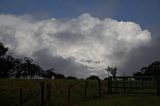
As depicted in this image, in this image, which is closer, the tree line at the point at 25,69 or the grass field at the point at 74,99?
the grass field at the point at 74,99

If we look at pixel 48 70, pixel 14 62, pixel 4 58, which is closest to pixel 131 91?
pixel 4 58

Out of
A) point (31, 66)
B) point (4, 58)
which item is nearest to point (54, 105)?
point (4, 58)

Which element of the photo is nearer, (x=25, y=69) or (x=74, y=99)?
(x=74, y=99)

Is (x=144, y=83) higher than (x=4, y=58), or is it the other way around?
(x=4, y=58)

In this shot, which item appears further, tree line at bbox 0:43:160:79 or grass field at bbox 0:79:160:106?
tree line at bbox 0:43:160:79

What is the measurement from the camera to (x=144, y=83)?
29812 millimetres

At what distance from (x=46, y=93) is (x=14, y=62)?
108493 millimetres

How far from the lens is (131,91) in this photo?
2975 centimetres

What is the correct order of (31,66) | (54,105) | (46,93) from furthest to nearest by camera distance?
(31,66) → (54,105) → (46,93)

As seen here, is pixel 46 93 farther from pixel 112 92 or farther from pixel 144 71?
pixel 144 71

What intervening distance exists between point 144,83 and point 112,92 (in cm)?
286

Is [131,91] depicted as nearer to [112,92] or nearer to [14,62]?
[112,92]

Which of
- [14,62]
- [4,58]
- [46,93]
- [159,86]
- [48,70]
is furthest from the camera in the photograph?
[48,70]

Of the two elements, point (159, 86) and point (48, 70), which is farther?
point (48, 70)
